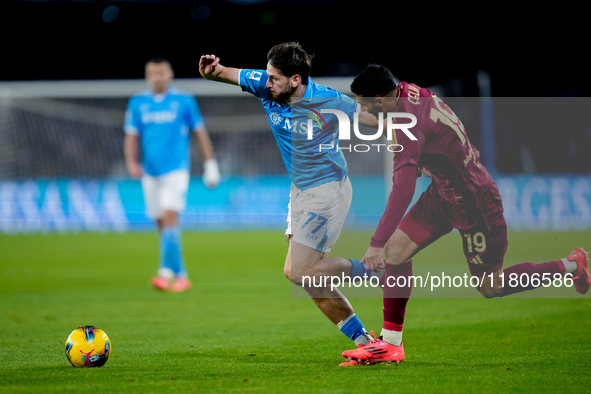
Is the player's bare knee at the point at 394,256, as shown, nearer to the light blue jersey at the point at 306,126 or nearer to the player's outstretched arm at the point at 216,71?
the light blue jersey at the point at 306,126

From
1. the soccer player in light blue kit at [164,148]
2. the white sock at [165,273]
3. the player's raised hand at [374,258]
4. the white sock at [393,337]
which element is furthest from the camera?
the soccer player in light blue kit at [164,148]

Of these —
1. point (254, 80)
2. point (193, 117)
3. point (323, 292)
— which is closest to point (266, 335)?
point (323, 292)

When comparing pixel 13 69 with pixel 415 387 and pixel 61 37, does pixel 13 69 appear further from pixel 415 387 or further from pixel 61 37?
pixel 415 387

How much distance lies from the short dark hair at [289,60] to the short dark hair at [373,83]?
1.42 ft

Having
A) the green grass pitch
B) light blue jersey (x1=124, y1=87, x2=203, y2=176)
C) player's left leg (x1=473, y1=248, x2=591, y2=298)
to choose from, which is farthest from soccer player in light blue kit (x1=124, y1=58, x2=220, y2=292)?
player's left leg (x1=473, y1=248, x2=591, y2=298)

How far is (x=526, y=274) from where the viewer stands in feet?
19.0

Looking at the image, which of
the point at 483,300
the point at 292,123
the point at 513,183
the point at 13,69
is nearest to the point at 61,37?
the point at 13,69

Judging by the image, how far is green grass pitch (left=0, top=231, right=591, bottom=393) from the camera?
4.71m

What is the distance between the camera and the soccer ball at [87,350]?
521 cm

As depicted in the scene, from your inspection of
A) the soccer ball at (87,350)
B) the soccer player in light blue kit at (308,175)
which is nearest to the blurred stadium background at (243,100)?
the soccer player in light blue kit at (308,175)

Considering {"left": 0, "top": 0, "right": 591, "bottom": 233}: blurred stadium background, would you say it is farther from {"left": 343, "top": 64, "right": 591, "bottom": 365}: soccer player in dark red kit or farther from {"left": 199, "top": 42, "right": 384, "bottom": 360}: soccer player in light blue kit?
{"left": 199, "top": 42, "right": 384, "bottom": 360}: soccer player in light blue kit

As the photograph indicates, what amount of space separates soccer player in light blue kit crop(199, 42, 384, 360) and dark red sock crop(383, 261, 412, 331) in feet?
0.56

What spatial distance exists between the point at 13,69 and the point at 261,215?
48.8ft

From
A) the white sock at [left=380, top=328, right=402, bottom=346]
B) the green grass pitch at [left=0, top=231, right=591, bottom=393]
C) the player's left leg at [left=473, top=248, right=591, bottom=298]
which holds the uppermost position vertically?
the player's left leg at [left=473, top=248, right=591, bottom=298]
